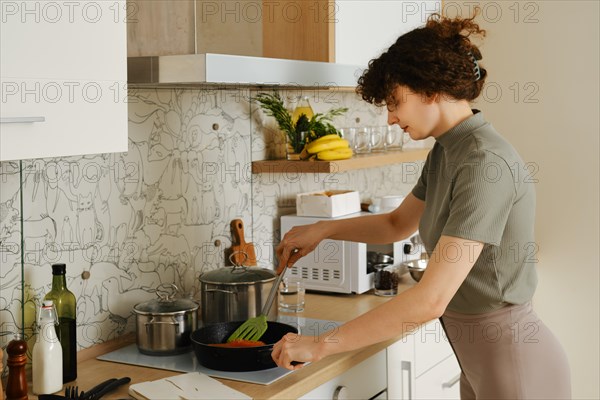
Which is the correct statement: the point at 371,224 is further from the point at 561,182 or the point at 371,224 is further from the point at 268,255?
the point at 561,182

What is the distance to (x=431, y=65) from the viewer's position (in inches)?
73.6

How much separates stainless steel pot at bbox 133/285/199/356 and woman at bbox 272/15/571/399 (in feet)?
1.43

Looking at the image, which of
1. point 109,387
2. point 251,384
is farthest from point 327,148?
point 109,387

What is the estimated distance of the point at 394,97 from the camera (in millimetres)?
1946

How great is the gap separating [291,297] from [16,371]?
1.02 m

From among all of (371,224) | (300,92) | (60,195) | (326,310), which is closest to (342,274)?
(326,310)

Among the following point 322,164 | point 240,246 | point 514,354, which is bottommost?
point 514,354

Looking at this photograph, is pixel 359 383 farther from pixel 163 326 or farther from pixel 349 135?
pixel 349 135

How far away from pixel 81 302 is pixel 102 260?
0.12 metres

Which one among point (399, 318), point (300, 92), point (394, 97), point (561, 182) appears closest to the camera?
point (399, 318)

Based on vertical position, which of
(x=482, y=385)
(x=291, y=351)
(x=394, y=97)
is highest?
(x=394, y=97)

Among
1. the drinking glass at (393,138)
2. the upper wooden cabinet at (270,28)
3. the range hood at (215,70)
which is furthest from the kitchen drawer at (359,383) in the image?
the drinking glass at (393,138)

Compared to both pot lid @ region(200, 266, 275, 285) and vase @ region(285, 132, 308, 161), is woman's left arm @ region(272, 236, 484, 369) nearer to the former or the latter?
pot lid @ region(200, 266, 275, 285)

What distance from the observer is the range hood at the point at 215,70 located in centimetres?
177
